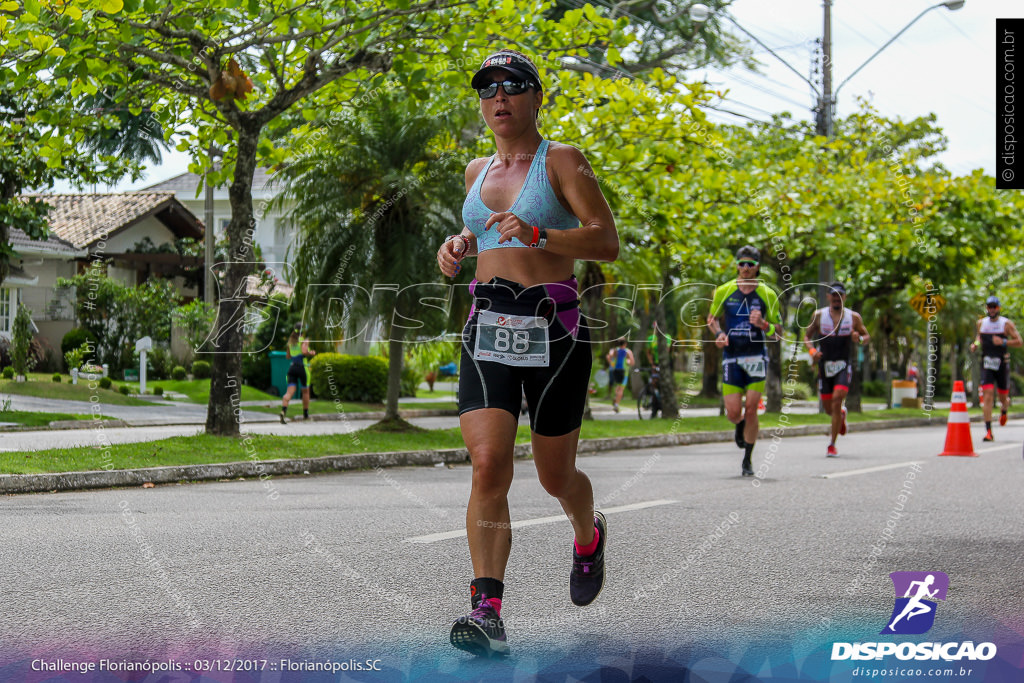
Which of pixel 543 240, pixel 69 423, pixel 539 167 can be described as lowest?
pixel 69 423

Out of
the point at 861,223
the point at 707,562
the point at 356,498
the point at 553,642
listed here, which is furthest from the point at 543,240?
the point at 861,223

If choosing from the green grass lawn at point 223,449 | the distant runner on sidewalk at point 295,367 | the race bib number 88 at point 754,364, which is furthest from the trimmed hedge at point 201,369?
the race bib number 88 at point 754,364

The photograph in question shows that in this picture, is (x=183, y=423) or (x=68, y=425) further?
(x=183, y=423)

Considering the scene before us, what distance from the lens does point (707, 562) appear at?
5723 millimetres

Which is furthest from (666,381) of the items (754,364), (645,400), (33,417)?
(754,364)

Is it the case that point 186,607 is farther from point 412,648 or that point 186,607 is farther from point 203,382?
point 203,382

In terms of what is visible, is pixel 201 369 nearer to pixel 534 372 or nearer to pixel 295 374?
pixel 295 374

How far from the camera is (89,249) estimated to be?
30906 mm

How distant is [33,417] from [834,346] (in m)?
11.5

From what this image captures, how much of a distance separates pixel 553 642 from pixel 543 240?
4.80 feet

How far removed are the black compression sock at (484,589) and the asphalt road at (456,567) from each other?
219 millimetres

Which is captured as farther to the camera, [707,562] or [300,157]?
[300,157]

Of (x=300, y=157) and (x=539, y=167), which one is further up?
(x=300, y=157)

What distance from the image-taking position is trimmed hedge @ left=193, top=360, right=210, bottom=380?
28.3 metres
